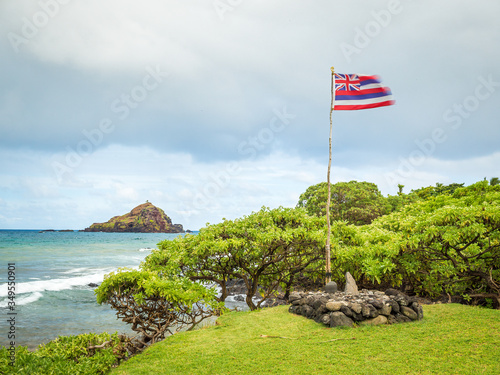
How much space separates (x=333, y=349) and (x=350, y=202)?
2257 cm

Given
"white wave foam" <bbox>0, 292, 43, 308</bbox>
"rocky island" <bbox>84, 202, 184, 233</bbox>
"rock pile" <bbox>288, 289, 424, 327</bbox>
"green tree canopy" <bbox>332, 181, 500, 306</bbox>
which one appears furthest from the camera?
"rocky island" <bbox>84, 202, 184, 233</bbox>

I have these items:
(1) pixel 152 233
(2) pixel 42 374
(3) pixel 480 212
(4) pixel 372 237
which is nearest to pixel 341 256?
(4) pixel 372 237

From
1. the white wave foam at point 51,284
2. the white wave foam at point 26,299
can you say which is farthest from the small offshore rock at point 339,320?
the white wave foam at point 51,284

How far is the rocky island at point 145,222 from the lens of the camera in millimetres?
132250

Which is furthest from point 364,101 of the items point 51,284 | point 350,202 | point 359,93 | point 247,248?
point 51,284

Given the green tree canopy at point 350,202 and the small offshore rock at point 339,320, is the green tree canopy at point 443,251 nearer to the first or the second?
the small offshore rock at point 339,320

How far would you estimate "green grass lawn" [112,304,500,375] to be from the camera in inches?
246

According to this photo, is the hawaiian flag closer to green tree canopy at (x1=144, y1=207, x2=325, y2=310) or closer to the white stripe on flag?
the white stripe on flag

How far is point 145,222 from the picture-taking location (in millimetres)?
134375

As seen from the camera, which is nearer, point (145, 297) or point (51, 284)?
point (145, 297)

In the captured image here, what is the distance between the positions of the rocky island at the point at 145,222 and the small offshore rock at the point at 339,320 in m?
129

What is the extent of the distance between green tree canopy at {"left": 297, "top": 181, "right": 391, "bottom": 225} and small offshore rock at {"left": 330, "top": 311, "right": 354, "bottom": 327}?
17454 mm

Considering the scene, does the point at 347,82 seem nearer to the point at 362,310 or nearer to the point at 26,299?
the point at 362,310

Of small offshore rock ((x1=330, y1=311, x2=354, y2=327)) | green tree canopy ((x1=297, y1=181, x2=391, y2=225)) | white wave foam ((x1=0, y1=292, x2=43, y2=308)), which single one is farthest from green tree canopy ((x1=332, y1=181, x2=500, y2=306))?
white wave foam ((x1=0, y1=292, x2=43, y2=308))
